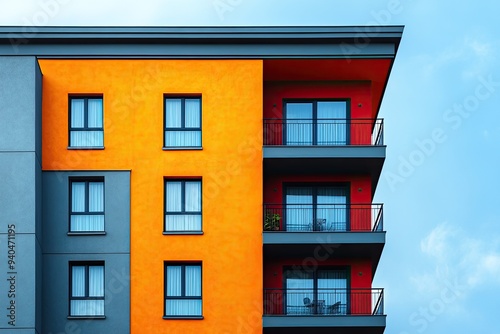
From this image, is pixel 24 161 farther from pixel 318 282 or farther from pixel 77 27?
pixel 318 282

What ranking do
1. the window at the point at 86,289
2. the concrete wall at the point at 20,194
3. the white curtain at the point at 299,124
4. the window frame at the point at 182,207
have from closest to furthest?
1. the concrete wall at the point at 20,194
2. the window at the point at 86,289
3. the window frame at the point at 182,207
4. the white curtain at the point at 299,124

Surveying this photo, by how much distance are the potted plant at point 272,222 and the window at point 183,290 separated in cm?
260

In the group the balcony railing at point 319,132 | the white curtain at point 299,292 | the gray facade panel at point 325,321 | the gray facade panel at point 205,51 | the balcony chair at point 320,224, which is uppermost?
the gray facade panel at point 205,51

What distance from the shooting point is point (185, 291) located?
40906 mm

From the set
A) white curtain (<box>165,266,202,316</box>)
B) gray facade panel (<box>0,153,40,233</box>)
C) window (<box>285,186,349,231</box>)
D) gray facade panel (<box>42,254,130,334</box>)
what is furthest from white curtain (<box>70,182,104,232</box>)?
window (<box>285,186,349,231</box>)

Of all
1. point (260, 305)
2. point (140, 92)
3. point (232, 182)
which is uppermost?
point (140, 92)

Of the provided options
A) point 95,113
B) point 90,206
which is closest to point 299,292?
point 90,206

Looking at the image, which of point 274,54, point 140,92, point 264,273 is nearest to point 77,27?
point 140,92

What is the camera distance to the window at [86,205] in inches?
1629

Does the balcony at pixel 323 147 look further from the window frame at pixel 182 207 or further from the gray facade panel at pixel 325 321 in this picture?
the gray facade panel at pixel 325 321

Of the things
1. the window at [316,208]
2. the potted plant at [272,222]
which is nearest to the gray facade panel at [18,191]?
the potted plant at [272,222]

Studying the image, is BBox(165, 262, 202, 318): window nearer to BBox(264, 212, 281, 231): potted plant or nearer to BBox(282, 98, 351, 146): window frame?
BBox(264, 212, 281, 231): potted plant

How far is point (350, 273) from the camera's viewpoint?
4216cm

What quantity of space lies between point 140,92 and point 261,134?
4317mm
